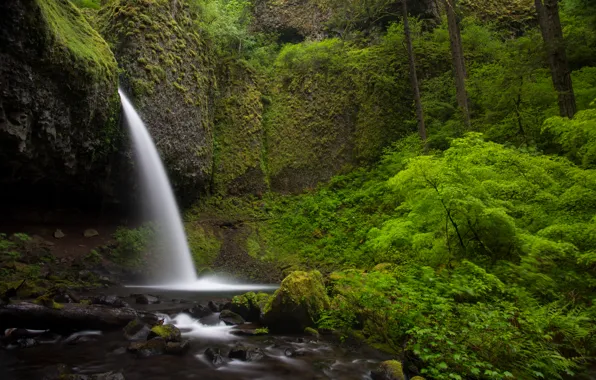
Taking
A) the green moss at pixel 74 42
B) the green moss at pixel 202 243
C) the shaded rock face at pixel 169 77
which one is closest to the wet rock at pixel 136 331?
the green moss at pixel 74 42

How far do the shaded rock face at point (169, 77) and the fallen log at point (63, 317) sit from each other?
862 cm

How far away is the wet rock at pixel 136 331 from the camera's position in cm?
593

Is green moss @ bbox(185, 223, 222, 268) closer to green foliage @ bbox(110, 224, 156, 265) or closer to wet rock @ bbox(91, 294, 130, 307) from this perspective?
green foliage @ bbox(110, 224, 156, 265)

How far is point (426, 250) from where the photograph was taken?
632 centimetres

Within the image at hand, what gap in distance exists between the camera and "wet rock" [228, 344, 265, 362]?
17.5 ft

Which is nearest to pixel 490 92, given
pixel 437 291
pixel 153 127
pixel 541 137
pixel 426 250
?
pixel 541 137

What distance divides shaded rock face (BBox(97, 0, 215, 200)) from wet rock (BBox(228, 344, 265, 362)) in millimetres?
10408

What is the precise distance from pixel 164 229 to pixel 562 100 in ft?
45.0

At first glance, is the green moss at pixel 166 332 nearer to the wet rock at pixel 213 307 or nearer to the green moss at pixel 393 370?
the wet rock at pixel 213 307

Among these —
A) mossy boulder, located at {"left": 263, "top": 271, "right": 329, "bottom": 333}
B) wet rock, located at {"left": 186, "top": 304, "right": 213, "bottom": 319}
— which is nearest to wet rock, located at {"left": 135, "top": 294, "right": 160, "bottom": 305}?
wet rock, located at {"left": 186, "top": 304, "right": 213, "bottom": 319}

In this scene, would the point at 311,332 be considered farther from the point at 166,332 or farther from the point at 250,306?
the point at 166,332

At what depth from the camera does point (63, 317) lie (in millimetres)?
6047

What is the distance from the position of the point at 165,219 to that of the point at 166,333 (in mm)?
9219

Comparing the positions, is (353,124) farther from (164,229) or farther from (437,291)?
(437,291)
